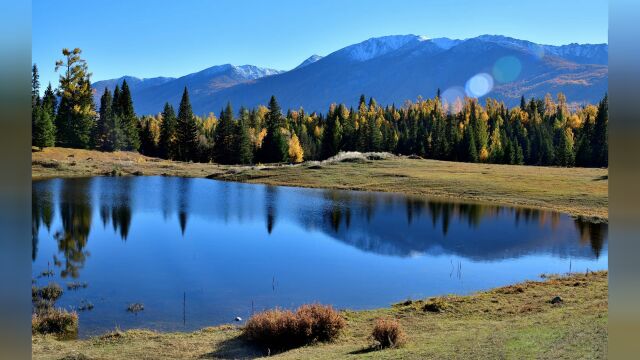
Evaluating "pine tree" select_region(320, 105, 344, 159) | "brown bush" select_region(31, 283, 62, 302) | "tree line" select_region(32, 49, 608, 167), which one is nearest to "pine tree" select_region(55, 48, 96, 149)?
"tree line" select_region(32, 49, 608, 167)

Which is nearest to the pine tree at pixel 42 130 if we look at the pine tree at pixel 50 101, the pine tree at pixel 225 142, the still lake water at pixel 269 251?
the pine tree at pixel 50 101

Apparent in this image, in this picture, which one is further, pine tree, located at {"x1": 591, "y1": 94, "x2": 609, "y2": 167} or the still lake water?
→ pine tree, located at {"x1": 591, "y1": 94, "x2": 609, "y2": 167}

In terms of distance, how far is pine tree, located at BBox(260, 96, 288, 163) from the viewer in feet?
450

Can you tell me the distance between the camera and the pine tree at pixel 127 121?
130 meters

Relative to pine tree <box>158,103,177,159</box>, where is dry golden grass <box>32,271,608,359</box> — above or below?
below

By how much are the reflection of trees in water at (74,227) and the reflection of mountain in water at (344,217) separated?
8 cm

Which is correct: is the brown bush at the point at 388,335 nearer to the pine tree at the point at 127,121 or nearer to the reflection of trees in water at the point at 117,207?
the reflection of trees in water at the point at 117,207

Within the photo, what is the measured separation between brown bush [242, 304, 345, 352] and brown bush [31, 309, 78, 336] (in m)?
8.42

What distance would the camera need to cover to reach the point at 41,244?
143 feet

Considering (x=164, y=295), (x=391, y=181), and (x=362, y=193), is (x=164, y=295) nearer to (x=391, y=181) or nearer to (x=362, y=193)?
(x=362, y=193)

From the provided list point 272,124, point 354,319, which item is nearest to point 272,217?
point 354,319

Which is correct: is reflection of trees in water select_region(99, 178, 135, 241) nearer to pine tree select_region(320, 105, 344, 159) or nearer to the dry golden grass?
the dry golden grass
